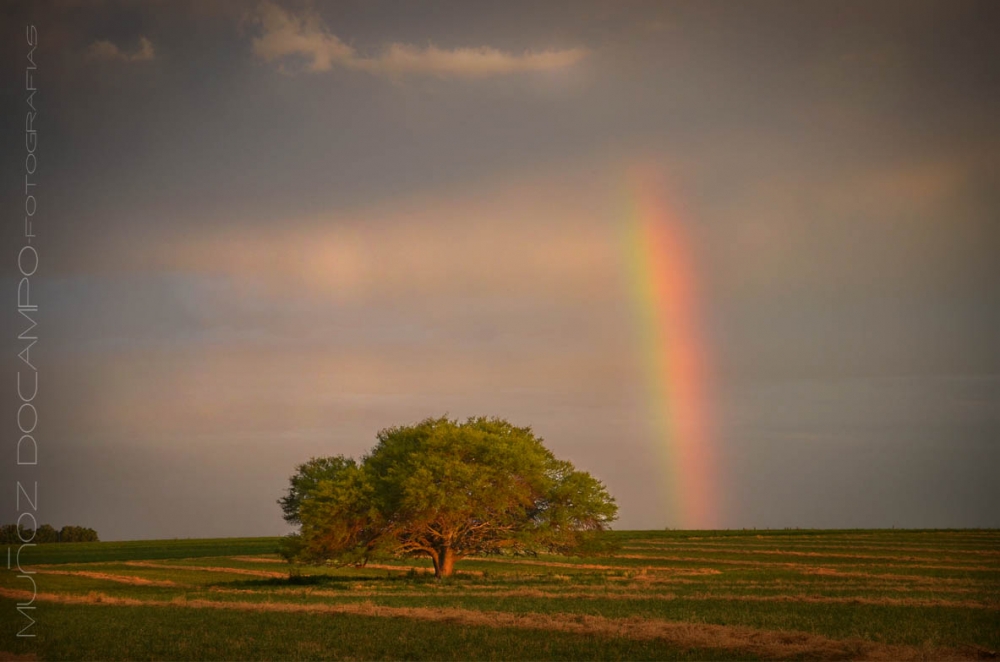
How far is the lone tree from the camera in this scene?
58.8 meters

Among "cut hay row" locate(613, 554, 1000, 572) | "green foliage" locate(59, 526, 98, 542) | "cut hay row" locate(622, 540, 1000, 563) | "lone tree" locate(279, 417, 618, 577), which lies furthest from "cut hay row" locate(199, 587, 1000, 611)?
"green foliage" locate(59, 526, 98, 542)

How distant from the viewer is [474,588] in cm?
5078

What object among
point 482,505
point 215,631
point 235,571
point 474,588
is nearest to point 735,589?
point 474,588

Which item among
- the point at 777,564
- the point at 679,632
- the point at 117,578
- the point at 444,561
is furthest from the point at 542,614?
the point at 117,578

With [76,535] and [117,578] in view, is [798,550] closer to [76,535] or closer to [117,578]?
[117,578]

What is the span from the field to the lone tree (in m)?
2.50

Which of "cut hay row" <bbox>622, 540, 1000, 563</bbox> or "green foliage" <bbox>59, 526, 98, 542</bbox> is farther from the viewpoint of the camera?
"green foliage" <bbox>59, 526, 98, 542</bbox>

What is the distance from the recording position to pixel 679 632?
29.4 m

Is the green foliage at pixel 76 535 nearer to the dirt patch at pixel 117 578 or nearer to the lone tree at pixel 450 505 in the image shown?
the dirt patch at pixel 117 578

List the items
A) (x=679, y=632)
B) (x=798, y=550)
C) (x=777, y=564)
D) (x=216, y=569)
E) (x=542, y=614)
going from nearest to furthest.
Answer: (x=679, y=632) → (x=542, y=614) → (x=777, y=564) → (x=216, y=569) → (x=798, y=550)

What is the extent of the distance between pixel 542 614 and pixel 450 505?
2285cm

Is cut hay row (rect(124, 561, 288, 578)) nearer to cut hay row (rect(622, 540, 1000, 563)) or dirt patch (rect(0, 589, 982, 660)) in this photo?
dirt patch (rect(0, 589, 982, 660))

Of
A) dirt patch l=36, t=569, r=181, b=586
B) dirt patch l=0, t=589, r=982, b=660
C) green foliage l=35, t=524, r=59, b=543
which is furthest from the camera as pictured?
green foliage l=35, t=524, r=59, b=543

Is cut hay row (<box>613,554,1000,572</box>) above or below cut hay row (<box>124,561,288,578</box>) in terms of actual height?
above
